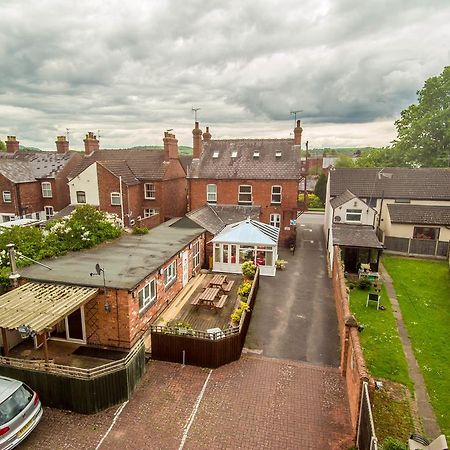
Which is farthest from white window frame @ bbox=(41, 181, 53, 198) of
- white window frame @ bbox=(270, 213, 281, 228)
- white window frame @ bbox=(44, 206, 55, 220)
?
white window frame @ bbox=(270, 213, 281, 228)

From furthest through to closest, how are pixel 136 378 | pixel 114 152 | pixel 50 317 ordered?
pixel 114 152
pixel 136 378
pixel 50 317

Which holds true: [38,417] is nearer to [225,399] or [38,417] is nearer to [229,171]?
[225,399]

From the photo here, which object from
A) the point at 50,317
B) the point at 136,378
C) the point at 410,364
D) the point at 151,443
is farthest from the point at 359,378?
the point at 50,317

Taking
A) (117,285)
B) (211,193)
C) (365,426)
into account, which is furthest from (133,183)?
(365,426)

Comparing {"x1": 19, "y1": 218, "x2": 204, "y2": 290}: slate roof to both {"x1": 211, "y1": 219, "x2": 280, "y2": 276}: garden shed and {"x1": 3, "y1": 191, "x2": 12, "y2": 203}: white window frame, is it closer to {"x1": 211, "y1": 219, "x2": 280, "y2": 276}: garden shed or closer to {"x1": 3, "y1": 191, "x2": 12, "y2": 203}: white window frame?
{"x1": 211, "y1": 219, "x2": 280, "y2": 276}: garden shed

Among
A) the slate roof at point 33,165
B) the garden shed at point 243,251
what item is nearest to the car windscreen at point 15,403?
the garden shed at point 243,251

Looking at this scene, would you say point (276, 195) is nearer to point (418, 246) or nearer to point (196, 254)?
point (196, 254)
